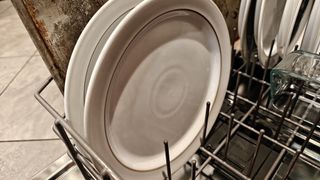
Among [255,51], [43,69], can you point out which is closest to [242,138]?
[255,51]

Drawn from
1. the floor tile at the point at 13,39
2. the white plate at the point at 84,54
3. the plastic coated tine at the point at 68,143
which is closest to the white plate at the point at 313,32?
the white plate at the point at 84,54

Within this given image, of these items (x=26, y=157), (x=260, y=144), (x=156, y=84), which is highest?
(x=156, y=84)

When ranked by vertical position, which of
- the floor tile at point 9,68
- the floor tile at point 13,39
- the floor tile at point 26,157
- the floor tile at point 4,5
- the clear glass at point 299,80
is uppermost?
the clear glass at point 299,80

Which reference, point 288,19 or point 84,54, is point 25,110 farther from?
point 288,19

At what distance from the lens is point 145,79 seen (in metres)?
0.32

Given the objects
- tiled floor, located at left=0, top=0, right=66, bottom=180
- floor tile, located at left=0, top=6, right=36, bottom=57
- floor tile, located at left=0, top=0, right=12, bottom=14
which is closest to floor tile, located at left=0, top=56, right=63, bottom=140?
tiled floor, located at left=0, top=0, right=66, bottom=180

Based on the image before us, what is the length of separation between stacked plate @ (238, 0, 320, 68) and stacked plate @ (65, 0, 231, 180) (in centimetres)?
6

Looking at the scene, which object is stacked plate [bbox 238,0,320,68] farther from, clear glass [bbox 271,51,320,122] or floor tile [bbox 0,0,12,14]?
floor tile [bbox 0,0,12,14]

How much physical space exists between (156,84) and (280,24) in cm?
28

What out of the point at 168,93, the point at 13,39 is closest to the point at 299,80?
the point at 168,93

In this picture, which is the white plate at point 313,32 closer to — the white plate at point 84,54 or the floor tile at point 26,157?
the white plate at point 84,54

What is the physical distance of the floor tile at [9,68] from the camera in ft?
2.74

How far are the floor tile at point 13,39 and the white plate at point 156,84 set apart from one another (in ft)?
2.74

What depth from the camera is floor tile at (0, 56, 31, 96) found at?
2.74 ft
